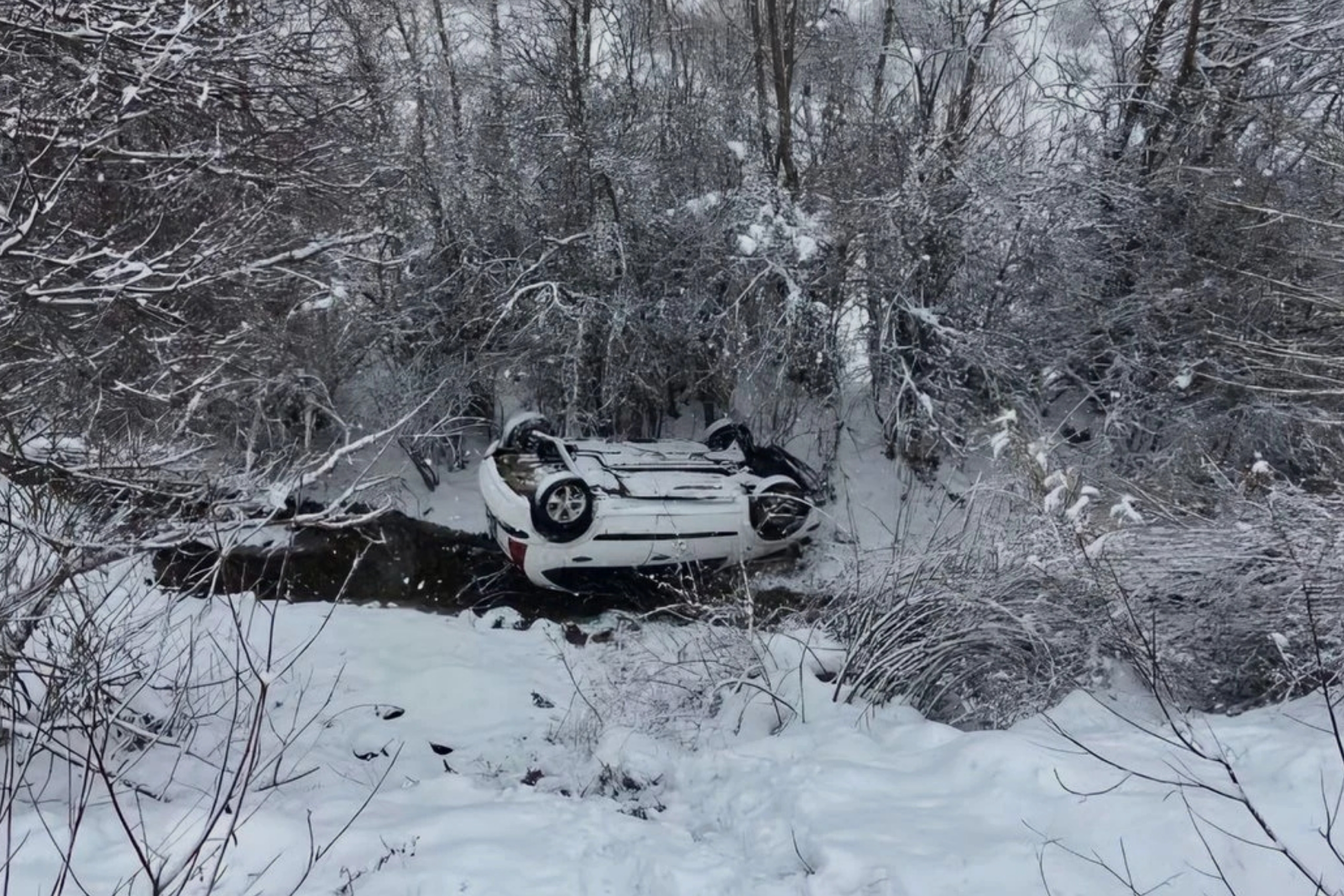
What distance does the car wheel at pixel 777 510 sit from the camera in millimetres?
7594

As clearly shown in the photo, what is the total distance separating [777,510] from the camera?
7621 mm

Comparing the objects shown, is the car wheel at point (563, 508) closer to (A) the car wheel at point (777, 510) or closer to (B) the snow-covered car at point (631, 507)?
(B) the snow-covered car at point (631, 507)

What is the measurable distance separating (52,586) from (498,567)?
570cm

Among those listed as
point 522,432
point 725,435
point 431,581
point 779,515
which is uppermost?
point 522,432

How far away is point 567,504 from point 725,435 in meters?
2.45

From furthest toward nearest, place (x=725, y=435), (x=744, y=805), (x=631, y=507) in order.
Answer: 1. (x=725, y=435)
2. (x=631, y=507)
3. (x=744, y=805)

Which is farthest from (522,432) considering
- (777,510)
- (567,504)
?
(777,510)

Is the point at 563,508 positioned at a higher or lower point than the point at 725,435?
lower

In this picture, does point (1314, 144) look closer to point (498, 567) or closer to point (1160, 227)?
point (1160, 227)

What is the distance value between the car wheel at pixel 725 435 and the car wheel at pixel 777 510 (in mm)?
1041

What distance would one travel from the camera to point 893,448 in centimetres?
948

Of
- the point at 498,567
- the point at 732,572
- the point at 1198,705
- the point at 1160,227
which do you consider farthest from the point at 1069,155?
the point at 498,567

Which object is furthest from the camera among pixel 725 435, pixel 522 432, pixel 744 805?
pixel 725 435

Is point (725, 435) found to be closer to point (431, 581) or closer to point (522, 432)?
point (522, 432)
